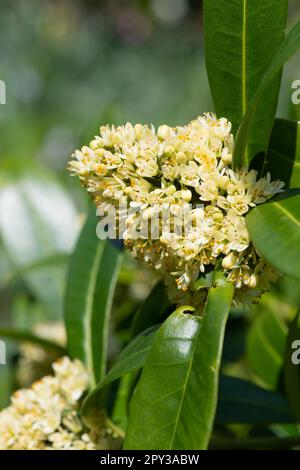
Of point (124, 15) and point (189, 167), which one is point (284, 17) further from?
point (124, 15)

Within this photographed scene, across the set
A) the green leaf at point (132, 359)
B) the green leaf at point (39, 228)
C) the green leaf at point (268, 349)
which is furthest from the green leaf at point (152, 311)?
the green leaf at point (39, 228)

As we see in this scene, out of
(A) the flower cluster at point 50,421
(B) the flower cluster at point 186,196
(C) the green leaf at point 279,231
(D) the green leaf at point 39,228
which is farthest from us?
(D) the green leaf at point 39,228

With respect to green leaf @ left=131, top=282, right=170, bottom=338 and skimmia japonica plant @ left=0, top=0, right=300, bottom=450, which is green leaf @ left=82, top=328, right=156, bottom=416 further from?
green leaf @ left=131, top=282, right=170, bottom=338

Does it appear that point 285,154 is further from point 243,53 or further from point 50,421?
point 50,421

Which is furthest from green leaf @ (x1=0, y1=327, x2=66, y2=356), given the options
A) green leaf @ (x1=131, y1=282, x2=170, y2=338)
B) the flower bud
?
the flower bud

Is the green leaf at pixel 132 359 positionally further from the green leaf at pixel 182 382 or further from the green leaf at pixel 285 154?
the green leaf at pixel 285 154

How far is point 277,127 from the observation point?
43.5 inches

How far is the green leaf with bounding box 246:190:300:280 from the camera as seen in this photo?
36.1 inches

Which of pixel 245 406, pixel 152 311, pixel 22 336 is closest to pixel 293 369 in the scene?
pixel 245 406

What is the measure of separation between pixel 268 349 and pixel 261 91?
2.90 feet

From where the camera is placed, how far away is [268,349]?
1.74 metres

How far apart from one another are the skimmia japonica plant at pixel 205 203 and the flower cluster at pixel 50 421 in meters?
0.19

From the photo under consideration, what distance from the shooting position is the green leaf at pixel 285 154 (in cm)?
109
